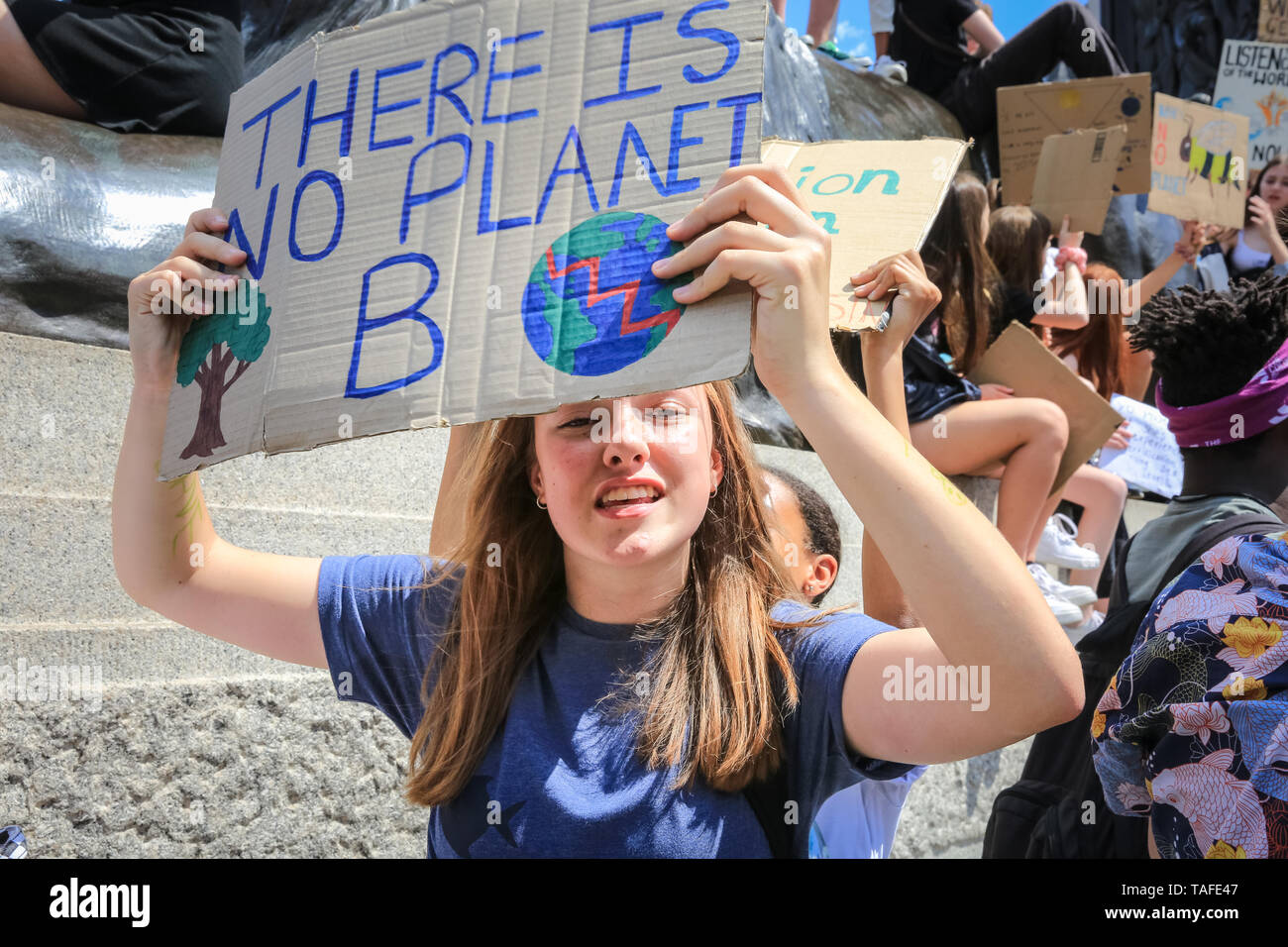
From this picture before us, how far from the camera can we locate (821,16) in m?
6.88

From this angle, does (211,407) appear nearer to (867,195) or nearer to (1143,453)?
(867,195)

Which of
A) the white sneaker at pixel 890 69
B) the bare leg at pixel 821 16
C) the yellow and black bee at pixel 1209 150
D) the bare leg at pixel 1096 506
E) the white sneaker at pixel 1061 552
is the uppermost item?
the bare leg at pixel 821 16

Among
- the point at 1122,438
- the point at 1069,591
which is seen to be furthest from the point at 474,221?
the point at 1122,438

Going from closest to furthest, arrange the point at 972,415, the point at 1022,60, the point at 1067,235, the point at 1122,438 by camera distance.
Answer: the point at 972,415 < the point at 1122,438 < the point at 1067,235 < the point at 1022,60

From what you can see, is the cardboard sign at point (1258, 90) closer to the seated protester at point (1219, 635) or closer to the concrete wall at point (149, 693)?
the seated protester at point (1219, 635)

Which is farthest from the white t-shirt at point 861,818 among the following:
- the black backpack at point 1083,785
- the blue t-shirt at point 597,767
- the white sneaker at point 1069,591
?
the white sneaker at point 1069,591

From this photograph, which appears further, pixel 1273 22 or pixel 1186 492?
pixel 1273 22

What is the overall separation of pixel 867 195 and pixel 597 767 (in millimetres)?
1169

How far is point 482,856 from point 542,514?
579 mm

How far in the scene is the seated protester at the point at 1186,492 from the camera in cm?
215

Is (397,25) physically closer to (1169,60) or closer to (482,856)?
(482,856)

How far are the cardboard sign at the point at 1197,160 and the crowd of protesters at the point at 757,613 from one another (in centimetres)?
353

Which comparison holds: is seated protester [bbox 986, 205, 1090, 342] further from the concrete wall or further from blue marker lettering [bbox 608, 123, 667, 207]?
blue marker lettering [bbox 608, 123, 667, 207]
